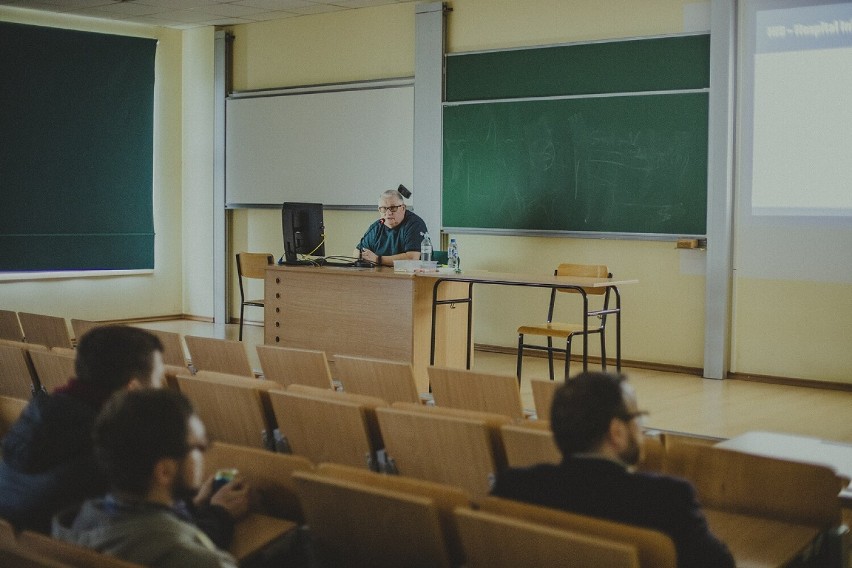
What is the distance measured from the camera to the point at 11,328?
6312mm

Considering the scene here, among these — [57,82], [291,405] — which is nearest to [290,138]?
[57,82]

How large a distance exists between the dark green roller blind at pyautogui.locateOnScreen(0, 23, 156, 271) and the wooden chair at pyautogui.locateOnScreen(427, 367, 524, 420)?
702cm

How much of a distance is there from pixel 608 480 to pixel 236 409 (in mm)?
1820

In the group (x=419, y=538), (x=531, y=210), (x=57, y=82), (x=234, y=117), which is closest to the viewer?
(x=419, y=538)

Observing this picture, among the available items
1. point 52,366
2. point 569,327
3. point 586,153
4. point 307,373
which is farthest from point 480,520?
point 586,153

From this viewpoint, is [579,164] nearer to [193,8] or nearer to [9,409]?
[193,8]

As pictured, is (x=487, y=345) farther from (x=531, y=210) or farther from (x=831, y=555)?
(x=831, y=555)

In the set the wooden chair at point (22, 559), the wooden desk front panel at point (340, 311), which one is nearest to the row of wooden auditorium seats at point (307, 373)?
the wooden desk front panel at point (340, 311)

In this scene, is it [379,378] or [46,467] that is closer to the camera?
[46,467]

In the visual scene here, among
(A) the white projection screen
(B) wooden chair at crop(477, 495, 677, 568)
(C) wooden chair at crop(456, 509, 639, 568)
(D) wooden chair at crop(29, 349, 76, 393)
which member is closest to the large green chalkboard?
(A) the white projection screen

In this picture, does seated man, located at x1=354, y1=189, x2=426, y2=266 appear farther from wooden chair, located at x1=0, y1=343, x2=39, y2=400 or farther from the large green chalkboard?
wooden chair, located at x1=0, y1=343, x2=39, y2=400

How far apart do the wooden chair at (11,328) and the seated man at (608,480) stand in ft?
16.2

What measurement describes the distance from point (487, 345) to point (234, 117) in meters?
3.88

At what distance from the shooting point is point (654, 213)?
25.1 ft
